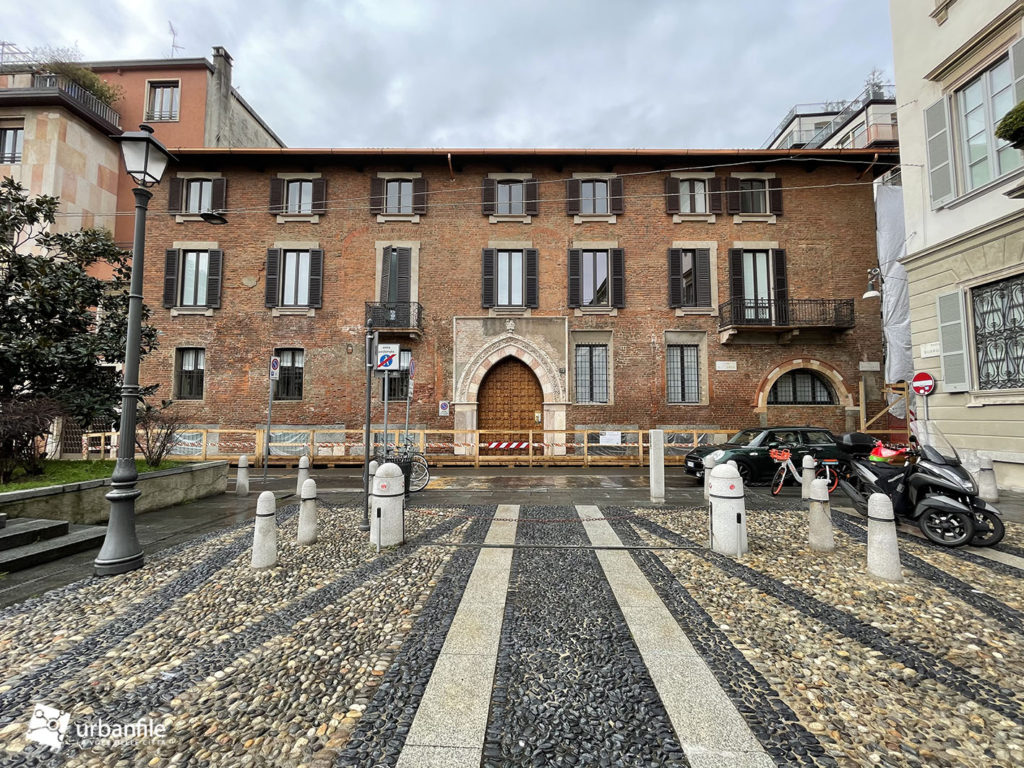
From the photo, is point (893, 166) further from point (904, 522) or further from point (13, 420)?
point (13, 420)

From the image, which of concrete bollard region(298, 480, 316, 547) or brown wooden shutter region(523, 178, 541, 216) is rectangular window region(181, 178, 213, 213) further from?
concrete bollard region(298, 480, 316, 547)

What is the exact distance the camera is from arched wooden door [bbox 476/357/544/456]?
16516 mm

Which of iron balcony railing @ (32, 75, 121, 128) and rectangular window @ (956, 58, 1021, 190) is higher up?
iron balcony railing @ (32, 75, 121, 128)

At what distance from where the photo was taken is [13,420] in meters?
6.11

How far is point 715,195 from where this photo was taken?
16.8 metres

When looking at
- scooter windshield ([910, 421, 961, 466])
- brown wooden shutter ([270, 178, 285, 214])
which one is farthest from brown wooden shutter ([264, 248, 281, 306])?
scooter windshield ([910, 421, 961, 466])

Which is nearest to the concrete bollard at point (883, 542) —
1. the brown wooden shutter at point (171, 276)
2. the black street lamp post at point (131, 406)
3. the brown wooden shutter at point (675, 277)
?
the black street lamp post at point (131, 406)

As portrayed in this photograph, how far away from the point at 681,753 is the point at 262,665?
2488mm

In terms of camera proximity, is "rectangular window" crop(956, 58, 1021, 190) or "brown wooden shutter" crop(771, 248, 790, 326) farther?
"brown wooden shutter" crop(771, 248, 790, 326)

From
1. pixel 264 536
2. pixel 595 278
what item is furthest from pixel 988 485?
pixel 595 278

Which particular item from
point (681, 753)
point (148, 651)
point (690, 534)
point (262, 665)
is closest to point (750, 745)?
point (681, 753)

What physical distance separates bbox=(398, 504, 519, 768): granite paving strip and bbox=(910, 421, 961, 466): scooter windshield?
5.66 m

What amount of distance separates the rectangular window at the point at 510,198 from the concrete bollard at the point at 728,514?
554 inches

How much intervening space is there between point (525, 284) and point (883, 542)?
13.8 meters
